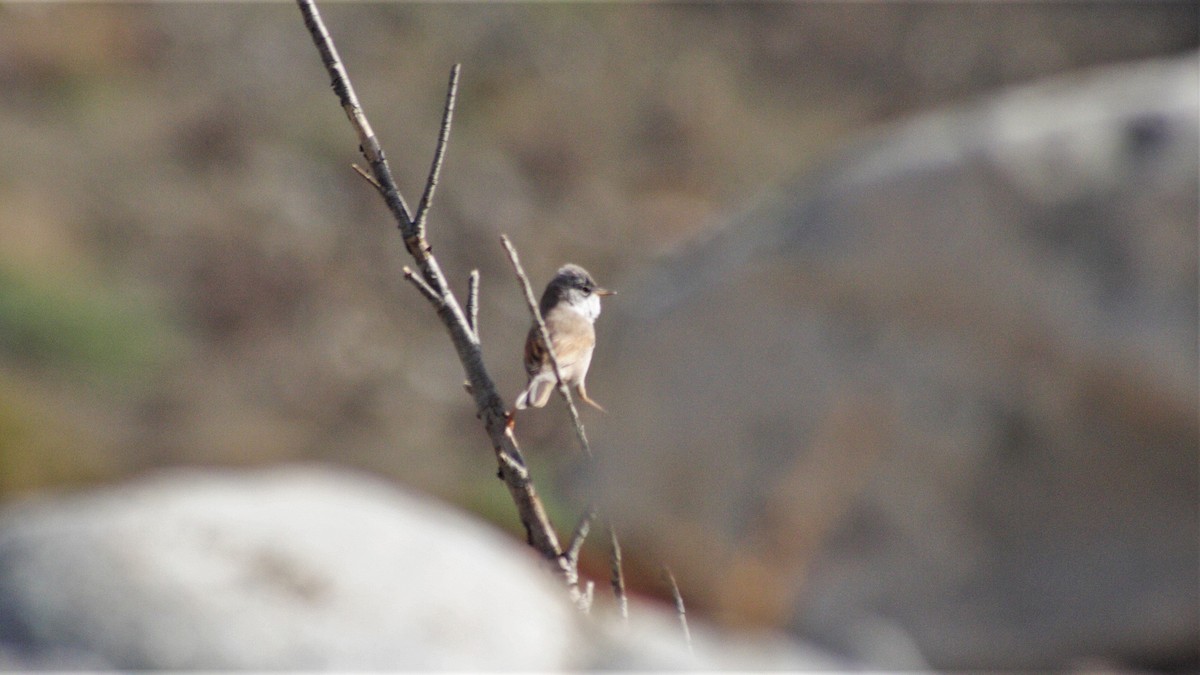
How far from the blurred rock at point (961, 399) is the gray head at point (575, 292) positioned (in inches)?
279

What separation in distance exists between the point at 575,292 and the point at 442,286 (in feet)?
1.28

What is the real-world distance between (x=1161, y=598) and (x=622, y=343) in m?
4.13

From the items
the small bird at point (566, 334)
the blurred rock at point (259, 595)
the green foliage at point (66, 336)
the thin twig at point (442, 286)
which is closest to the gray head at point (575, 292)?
the small bird at point (566, 334)

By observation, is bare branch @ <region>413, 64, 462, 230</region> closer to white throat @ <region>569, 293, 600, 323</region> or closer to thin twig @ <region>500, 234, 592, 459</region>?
thin twig @ <region>500, 234, 592, 459</region>

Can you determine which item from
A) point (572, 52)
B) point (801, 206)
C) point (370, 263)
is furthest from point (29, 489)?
point (572, 52)

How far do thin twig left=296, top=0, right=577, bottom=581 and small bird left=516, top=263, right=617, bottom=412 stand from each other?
0.42 ft

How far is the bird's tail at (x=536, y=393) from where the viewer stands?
138 centimetres

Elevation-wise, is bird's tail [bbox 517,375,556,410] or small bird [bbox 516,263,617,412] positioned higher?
small bird [bbox 516,263,617,412]

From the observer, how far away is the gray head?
1350 mm

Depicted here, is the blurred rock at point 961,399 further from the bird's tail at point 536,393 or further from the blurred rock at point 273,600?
the bird's tail at point 536,393

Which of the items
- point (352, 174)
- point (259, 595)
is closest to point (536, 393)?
point (259, 595)

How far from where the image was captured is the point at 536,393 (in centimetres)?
140

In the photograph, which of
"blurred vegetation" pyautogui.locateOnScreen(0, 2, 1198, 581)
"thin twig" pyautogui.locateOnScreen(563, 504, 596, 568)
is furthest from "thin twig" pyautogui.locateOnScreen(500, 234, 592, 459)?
"blurred vegetation" pyautogui.locateOnScreen(0, 2, 1198, 581)

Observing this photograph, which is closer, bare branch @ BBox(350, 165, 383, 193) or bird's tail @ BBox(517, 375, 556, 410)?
bird's tail @ BBox(517, 375, 556, 410)
